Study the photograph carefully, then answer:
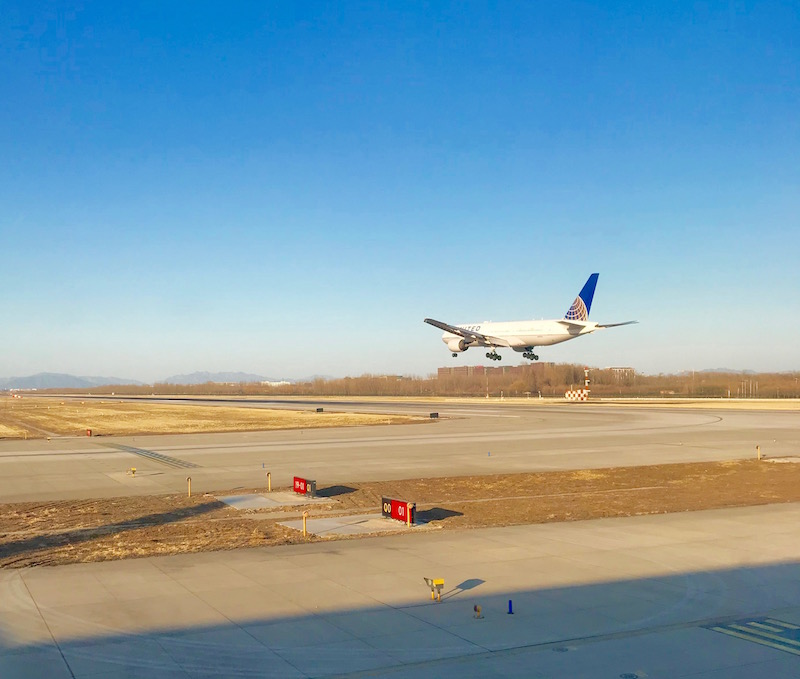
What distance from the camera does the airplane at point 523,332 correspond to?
8625cm

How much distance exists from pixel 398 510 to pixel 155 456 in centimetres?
2350

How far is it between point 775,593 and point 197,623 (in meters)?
10.8

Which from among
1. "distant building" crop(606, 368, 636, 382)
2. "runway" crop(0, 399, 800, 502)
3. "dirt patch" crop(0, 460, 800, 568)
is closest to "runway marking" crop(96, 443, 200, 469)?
"runway" crop(0, 399, 800, 502)

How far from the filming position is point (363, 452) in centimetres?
4281

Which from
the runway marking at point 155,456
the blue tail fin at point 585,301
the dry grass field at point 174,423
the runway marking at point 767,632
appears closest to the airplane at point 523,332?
the blue tail fin at point 585,301

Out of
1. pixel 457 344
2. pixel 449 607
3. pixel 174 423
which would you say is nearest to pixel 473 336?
pixel 457 344

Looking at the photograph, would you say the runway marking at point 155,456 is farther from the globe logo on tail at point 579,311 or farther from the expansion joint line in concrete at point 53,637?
the globe logo on tail at point 579,311

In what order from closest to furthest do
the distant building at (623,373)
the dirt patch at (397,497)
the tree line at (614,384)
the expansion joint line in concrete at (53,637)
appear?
1. the expansion joint line in concrete at (53,637)
2. the dirt patch at (397,497)
3. the tree line at (614,384)
4. the distant building at (623,373)

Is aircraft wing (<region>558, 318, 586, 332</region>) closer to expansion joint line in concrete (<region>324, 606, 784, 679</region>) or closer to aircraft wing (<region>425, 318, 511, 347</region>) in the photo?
aircraft wing (<region>425, 318, 511, 347</region>)

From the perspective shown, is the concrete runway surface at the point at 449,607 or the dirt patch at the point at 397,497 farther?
the dirt patch at the point at 397,497

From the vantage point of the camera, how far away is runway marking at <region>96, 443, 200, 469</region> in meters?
37.7

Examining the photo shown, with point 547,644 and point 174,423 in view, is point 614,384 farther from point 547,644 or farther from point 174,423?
point 547,644

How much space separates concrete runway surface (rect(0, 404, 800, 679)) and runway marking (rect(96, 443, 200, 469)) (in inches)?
793

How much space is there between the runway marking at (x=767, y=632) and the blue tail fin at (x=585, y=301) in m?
78.8
